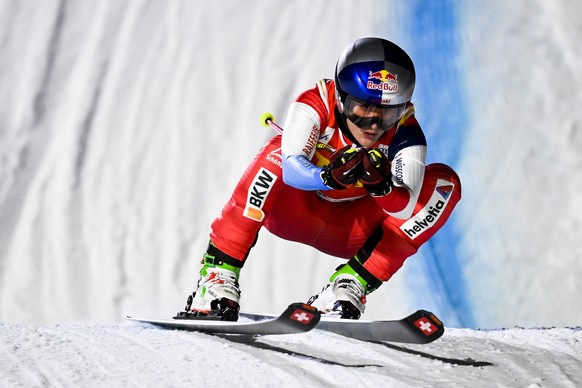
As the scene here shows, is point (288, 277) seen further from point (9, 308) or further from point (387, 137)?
point (387, 137)

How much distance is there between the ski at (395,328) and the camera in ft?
10.2

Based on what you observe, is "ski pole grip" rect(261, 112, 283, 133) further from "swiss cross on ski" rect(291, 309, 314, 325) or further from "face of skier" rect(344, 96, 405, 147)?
"swiss cross on ski" rect(291, 309, 314, 325)

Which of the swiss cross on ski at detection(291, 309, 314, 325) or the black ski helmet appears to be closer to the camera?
the swiss cross on ski at detection(291, 309, 314, 325)

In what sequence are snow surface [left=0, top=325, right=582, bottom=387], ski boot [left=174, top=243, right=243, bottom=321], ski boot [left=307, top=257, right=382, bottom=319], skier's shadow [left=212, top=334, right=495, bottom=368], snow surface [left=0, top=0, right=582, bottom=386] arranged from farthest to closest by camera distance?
→ snow surface [left=0, top=0, right=582, bottom=386] → ski boot [left=307, top=257, right=382, bottom=319] → ski boot [left=174, top=243, right=243, bottom=321] → skier's shadow [left=212, top=334, right=495, bottom=368] → snow surface [left=0, top=325, right=582, bottom=387]

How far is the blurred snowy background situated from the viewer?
17.7 ft

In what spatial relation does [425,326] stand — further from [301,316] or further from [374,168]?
[374,168]

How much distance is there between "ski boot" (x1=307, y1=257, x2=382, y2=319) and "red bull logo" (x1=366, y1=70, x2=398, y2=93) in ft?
2.90

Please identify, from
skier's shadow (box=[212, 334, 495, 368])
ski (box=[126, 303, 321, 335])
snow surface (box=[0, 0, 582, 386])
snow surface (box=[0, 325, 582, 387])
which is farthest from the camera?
snow surface (box=[0, 0, 582, 386])

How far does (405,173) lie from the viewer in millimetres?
3506

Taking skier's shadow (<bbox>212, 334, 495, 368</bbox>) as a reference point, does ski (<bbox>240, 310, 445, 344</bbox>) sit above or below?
above

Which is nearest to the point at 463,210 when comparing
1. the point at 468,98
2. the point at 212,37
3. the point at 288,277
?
the point at 468,98

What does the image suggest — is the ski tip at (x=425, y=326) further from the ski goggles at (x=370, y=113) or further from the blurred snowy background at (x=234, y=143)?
the blurred snowy background at (x=234, y=143)

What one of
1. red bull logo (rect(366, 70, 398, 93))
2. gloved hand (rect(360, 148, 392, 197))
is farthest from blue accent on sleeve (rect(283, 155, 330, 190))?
red bull logo (rect(366, 70, 398, 93))

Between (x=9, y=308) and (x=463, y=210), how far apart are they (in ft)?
9.96
